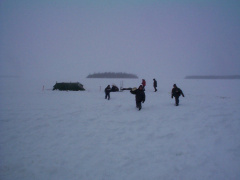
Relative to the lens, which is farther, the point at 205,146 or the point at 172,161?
the point at 205,146

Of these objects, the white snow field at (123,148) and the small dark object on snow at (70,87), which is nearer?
the white snow field at (123,148)

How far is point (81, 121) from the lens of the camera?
34.3 feet

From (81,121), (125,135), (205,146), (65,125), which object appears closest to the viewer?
(205,146)

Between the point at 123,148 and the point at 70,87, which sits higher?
the point at 70,87

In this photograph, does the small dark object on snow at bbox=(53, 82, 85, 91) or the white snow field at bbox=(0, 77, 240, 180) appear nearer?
the white snow field at bbox=(0, 77, 240, 180)

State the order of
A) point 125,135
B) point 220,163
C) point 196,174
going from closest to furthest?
1. point 196,174
2. point 220,163
3. point 125,135

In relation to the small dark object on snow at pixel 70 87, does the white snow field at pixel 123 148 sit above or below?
below

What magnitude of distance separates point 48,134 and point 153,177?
557 cm

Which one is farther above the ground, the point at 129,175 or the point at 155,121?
the point at 155,121

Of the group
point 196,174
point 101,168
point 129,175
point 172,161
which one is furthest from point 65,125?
point 196,174

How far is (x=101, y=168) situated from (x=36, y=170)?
2177 mm

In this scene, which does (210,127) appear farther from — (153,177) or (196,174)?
(153,177)

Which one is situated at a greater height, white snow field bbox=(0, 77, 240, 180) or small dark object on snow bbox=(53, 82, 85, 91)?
small dark object on snow bbox=(53, 82, 85, 91)

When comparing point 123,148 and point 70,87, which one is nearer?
point 123,148
